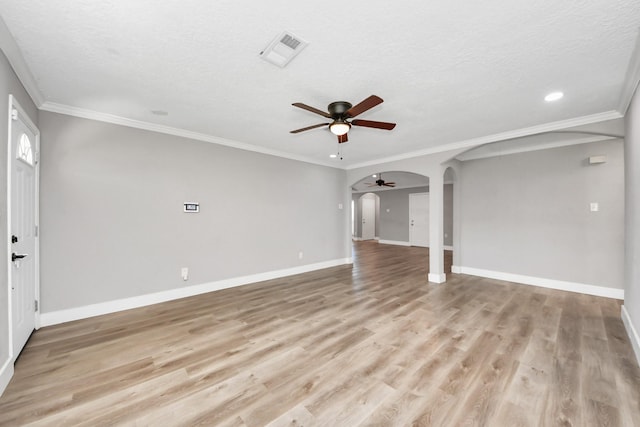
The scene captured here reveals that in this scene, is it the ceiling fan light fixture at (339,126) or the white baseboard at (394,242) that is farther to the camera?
the white baseboard at (394,242)

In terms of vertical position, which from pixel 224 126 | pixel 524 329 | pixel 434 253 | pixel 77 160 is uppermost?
pixel 224 126

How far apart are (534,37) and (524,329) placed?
2.93 metres

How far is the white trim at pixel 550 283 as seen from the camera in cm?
402

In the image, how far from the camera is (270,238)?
5090 mm

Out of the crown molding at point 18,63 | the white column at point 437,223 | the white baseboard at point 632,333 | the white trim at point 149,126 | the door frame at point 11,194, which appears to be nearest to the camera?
the crown molding at point 18,63

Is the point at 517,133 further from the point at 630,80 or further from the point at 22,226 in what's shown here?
the point at 22,226

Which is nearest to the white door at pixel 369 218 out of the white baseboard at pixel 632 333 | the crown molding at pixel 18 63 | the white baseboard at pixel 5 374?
the white baseboard at pixel 632 333

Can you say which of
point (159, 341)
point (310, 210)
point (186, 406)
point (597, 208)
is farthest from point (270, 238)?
point (597, 208)

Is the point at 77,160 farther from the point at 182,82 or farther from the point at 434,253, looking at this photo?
the point at 434,253

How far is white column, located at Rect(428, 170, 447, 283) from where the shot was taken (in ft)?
15.7

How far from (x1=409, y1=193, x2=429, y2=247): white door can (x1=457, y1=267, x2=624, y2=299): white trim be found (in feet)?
13.6

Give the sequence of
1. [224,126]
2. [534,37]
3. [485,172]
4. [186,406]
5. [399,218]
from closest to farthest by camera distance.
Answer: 1. [186,406]
2. [534,37]
3. [224,126]
4. [485,172]
5. [399,218]

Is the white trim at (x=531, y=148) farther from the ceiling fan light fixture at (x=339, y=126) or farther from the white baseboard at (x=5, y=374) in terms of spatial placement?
the white baseboard at (x=5, y=374)

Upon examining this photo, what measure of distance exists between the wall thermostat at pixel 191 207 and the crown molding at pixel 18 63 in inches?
75.4
